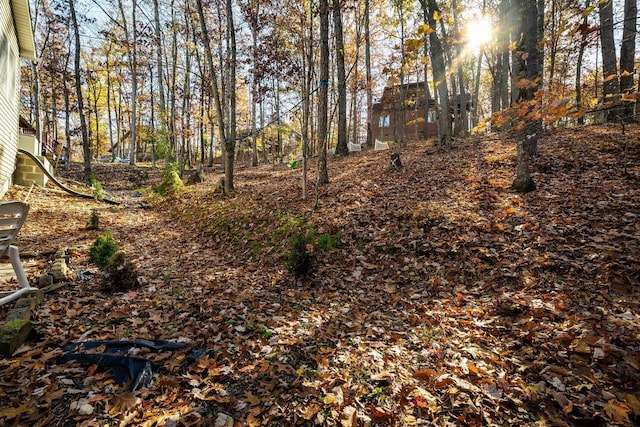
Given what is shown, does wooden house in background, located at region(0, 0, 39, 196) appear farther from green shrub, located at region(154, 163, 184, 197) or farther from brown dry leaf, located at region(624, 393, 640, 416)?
brown dry leaf, located at region(624, 393, 640, 416)

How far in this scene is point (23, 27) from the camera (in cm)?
1122

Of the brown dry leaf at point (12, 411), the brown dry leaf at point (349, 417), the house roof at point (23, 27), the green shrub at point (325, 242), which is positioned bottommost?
the brown dry leaf at point (349, 417)

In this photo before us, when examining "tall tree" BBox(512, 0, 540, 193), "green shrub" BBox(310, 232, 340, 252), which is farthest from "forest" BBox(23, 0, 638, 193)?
"green shrub" BBox(310, 232, 340, 252)

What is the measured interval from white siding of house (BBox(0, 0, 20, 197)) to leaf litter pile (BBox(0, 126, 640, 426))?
412 cm

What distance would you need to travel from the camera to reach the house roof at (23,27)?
34.2 ft

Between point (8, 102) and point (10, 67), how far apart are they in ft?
4.45

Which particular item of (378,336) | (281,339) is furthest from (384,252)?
(281,339)

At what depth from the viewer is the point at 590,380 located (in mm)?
2562

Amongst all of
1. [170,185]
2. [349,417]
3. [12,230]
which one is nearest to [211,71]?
[170,185]

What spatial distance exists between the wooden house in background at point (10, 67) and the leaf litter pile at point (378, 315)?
4392 mm

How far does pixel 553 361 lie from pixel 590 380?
29 centimetres

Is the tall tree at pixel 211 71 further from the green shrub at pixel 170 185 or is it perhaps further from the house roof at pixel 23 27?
the house roof at pixel 23 27

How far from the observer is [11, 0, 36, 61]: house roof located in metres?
10.4

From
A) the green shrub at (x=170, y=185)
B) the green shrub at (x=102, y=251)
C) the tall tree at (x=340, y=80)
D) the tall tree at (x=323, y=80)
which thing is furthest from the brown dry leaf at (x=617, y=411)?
the green shrub at (x=170, y=185)
